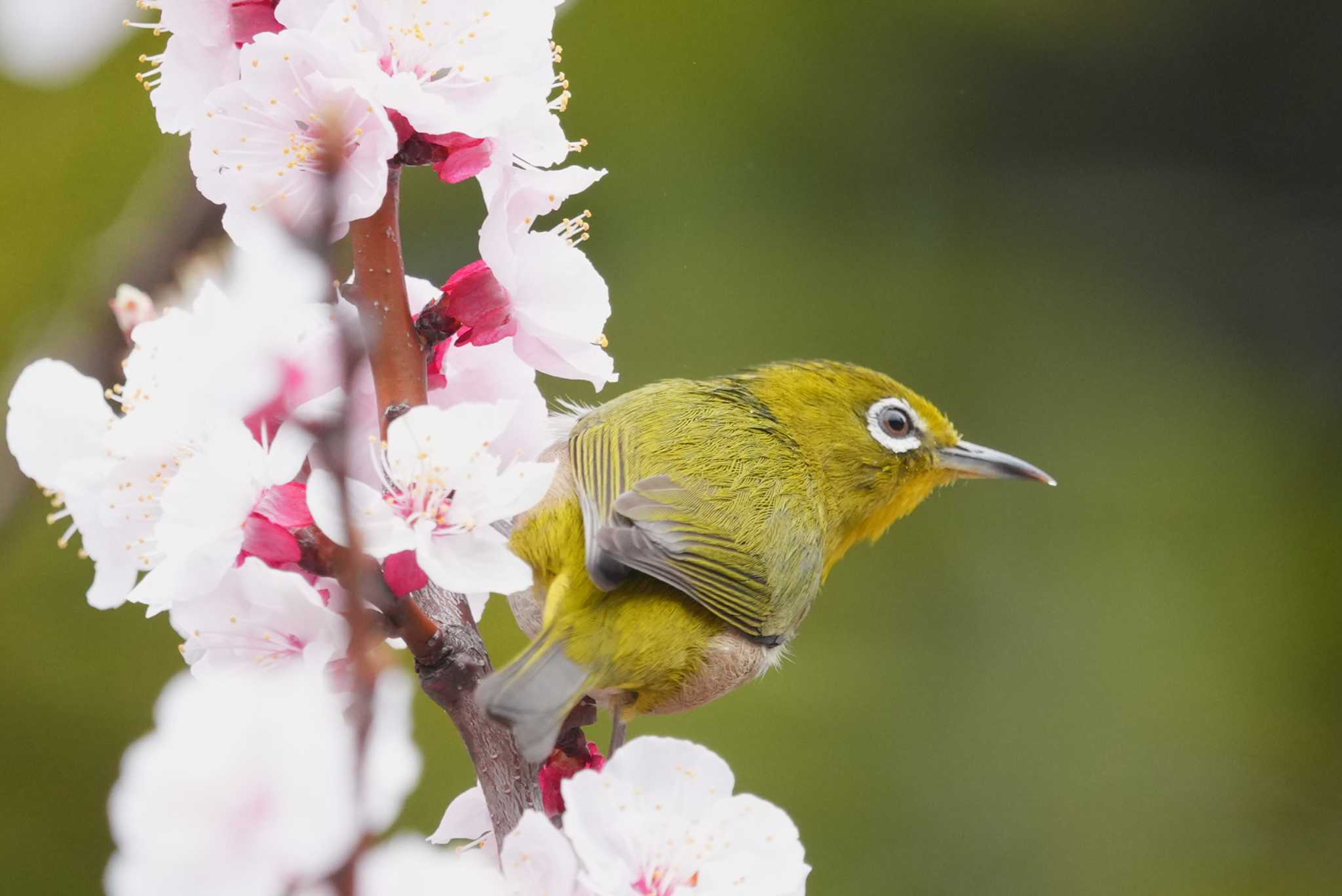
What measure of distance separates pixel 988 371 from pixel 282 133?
12.2 feet

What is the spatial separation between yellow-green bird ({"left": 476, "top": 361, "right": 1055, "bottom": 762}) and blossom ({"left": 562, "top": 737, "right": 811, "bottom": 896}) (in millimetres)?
87

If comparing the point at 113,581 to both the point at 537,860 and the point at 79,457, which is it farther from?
the point at 537,860

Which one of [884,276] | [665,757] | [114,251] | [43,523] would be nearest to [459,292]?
[665,757]

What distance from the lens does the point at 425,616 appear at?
0.88 metres

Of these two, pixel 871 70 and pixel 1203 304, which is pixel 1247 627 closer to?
pixel 1203 304

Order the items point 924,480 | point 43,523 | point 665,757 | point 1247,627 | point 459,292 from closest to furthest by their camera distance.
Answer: point 665,757 → point 459,292 → point 924,480 → point 43,523 → point 1247,627

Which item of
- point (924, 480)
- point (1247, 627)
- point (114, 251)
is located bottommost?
point (1247, 627)

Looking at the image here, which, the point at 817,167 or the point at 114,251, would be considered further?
the point at 817,167

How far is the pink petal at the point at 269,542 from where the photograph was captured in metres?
0.84

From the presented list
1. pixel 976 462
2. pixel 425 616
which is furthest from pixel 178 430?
pixel 976 462

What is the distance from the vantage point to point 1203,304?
15.8 feet

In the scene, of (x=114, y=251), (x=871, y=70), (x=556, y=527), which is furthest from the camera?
(x=871, y=70)

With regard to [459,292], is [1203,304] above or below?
below

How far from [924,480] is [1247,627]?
2.42 metres
